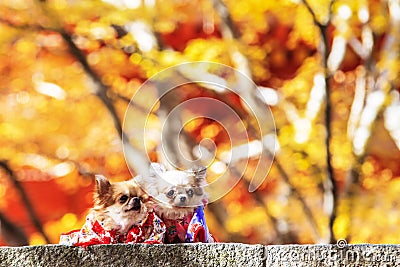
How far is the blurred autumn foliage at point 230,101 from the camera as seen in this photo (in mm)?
3441

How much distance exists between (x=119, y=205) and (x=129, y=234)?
0.09 meters

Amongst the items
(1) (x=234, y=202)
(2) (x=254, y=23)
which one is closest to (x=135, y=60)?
(2) (x=254, y=23)

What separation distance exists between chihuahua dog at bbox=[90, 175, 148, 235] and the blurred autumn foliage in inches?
63.7

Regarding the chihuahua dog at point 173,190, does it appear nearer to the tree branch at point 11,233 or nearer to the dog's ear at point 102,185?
the dog's ear at point 102,185

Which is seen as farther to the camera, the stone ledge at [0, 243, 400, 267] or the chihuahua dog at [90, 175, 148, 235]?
the chihuahua dog at [90, 175, 148, 235]

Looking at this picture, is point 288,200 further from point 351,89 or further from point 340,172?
point 351,89

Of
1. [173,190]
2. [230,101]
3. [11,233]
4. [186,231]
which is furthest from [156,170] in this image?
[11,233]

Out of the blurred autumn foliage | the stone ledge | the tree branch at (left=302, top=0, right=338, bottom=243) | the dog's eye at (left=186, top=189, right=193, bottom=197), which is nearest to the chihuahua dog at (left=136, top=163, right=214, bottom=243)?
the dog's eye at (left=186, top=189, right=193, bottom=197)

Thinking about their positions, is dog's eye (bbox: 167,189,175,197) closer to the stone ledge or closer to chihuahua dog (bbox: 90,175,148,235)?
chihuahua dog (bbox: 90,175,148,235)

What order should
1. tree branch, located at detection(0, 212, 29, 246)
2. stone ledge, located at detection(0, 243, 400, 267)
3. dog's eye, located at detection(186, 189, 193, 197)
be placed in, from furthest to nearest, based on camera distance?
tree branch, located at detection(0, 212, 29, 246)
dog's eye, located at detection(186, 189, 193, 197)
stone ledge, located at detection(0, 243, 400, 267)

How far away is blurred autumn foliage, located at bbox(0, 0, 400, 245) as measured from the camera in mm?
3441

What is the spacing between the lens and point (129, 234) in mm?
1773

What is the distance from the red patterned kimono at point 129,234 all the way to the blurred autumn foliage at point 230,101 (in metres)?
1.65

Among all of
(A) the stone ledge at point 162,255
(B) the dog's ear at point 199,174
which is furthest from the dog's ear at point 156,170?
(A) the stone ledge at point 162,255
